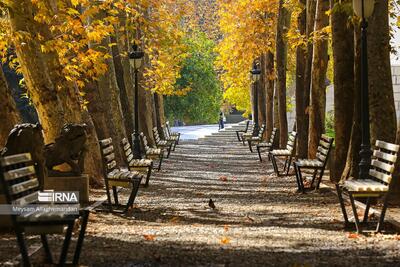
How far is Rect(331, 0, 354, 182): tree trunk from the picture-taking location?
1683 centimetres

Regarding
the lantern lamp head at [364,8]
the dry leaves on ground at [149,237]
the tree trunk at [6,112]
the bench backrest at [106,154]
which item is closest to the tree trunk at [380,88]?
the lantern lamp head at [364,8]

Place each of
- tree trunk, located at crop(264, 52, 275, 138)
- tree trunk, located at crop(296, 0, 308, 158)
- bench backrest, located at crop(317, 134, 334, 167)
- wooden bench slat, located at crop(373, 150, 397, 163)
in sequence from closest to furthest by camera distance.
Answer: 1. wooden bench slat, located at crop(373, 150, 397, 163)
2. bench backrest, located at crop(317, 134, 334, 167)
3. tree trunk, located at crop(296, 0, 308, 158)
4. tree trunk, located at crop(264, 52, 275, 138)

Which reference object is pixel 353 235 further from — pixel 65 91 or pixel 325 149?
pixel 65 91

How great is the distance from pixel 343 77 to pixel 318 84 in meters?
5.65

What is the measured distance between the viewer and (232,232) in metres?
10.7

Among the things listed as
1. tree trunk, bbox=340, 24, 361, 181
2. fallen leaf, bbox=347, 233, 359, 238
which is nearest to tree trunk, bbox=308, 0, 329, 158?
tree trunk, bbox=340, 24, 361, 181

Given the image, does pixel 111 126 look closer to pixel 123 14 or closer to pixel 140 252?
pixel 123 14

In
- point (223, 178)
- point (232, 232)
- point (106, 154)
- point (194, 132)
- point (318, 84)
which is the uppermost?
point (318, 84)

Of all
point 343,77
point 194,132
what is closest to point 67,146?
point 343,77

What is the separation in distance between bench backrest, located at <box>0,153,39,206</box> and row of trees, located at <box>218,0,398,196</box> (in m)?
7.28

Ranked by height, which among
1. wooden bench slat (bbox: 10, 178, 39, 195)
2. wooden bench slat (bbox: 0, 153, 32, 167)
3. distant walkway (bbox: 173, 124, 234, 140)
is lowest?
distant walkway (bbox: 173, 124, 234, 140)

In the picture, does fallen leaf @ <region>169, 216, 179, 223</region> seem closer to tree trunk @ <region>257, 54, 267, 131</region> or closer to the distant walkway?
tree trunk @ <region>257, 54, 267, 131</region>

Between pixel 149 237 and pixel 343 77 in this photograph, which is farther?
pixel 343 77

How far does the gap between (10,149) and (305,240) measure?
376 cm
